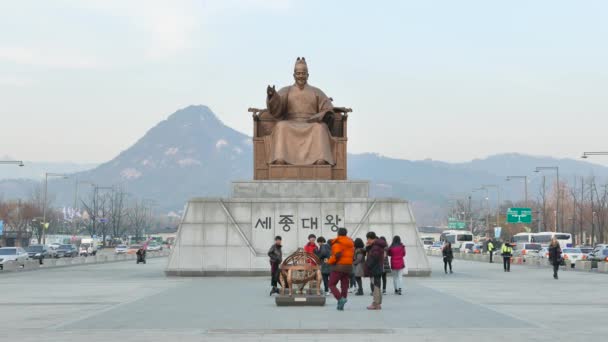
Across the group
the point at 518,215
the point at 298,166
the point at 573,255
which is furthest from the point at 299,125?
the point at 518,215

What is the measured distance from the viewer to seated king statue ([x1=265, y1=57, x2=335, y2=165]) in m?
33.3

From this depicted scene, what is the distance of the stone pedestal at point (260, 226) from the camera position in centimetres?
3209

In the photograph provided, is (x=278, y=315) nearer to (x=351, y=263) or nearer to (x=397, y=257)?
(x=351, y=263)

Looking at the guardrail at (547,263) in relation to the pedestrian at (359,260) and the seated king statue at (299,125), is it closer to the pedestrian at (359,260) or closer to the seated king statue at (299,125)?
the seated king statue at (299,125)

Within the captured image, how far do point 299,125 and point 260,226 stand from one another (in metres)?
4.02

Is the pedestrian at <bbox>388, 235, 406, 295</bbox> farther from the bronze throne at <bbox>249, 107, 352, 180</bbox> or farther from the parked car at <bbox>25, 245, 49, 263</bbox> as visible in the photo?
the parked car at <bbox>25, 245, 49, 263</bbox>

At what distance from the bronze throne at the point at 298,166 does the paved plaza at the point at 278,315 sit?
6586mm

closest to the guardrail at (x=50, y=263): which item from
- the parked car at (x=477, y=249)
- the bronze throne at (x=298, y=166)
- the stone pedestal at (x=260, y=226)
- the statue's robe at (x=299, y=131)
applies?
the stone pedestal at (x=260, y=226)

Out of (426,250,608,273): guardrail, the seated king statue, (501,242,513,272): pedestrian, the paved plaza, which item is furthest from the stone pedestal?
(426,250,608,273): guardrail

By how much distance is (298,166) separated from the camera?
33.2m

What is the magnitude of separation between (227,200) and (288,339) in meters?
18.9

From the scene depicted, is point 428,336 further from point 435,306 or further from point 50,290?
point 50,290

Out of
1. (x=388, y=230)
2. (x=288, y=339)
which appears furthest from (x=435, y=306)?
(x=388, y=230)

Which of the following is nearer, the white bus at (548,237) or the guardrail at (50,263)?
the guardrail at (50,263)
